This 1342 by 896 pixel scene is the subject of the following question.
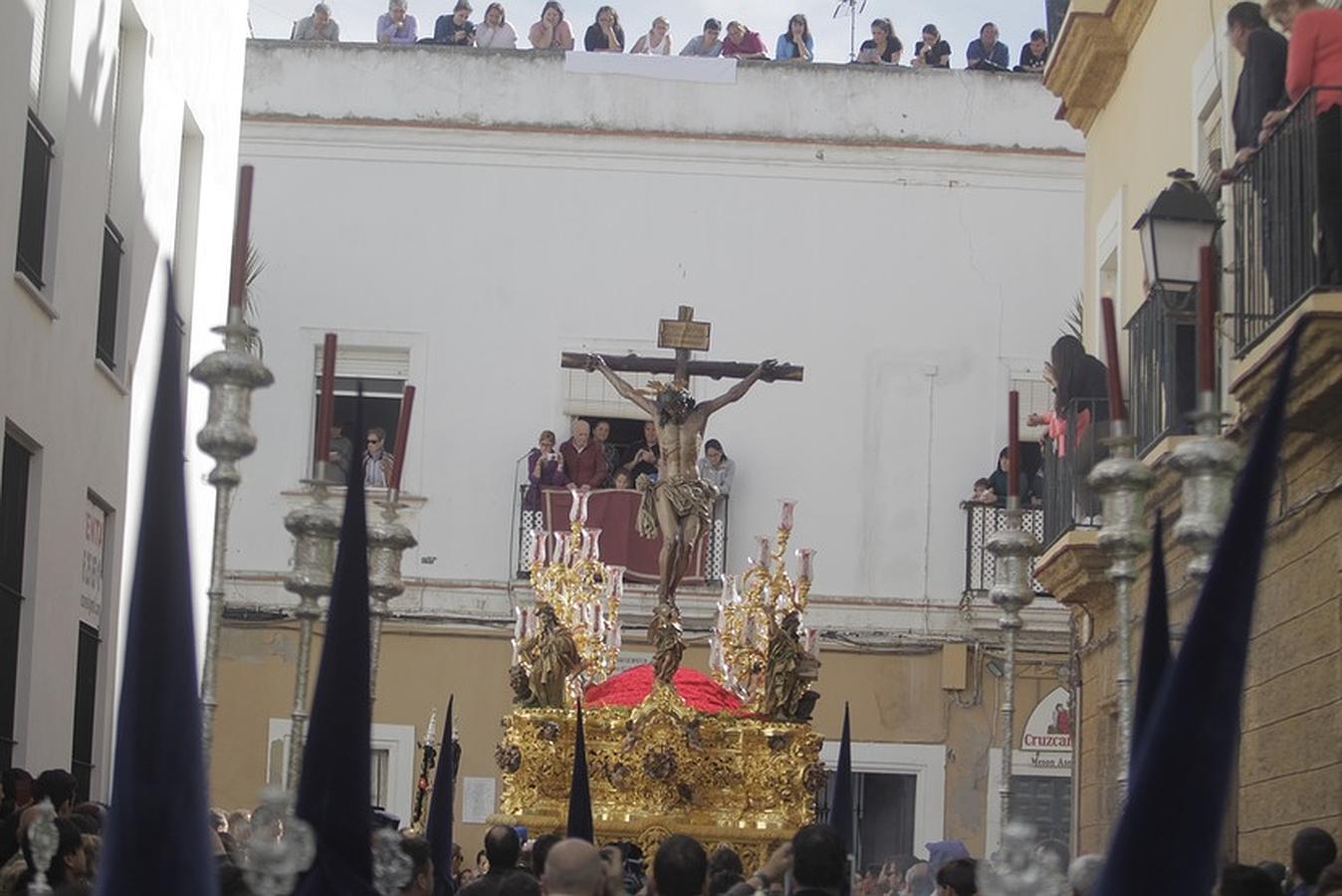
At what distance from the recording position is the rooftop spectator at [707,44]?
82.4 feet

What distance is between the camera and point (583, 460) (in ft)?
74.8

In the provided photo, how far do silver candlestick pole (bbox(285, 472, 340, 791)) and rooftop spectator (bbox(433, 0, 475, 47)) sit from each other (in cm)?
1793

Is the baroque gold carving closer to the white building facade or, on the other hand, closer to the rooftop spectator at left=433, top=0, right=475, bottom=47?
the white building facade

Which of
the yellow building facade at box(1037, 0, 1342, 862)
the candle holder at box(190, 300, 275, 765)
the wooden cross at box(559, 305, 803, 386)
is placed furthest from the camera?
the wooden cross at box(559, 305, 803, 386)

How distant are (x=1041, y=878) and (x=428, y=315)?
63.6 feet

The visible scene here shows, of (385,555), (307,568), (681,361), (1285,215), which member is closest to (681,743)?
(681,361)

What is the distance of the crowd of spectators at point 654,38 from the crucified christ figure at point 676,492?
12.1m

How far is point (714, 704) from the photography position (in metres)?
13.2

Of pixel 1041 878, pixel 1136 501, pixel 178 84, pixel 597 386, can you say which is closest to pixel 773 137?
pixel 597 386

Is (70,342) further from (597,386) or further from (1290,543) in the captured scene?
(597,386)

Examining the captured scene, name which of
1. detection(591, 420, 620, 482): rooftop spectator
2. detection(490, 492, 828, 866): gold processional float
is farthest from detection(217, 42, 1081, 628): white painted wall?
detection(490, 492, 828, 866): gold processional float

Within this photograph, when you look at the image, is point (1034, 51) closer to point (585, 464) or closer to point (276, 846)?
point (585, 464)

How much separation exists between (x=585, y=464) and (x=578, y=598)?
9.50 meters

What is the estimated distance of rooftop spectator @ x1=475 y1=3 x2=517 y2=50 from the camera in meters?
25.1
